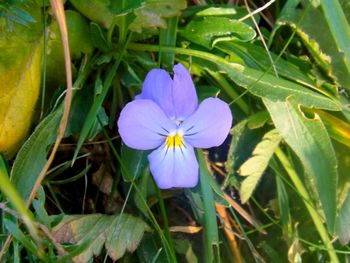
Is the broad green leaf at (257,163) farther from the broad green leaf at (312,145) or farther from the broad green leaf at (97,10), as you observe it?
the broad green leaf at (97,10)

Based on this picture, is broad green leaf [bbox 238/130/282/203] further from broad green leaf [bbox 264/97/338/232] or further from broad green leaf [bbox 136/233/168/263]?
broad green leaf [bbox 136/233/168/263]

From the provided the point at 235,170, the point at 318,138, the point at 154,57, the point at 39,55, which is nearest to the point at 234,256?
the point at 235,170

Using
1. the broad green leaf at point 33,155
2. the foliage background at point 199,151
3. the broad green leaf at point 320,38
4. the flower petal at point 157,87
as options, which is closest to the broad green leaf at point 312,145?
the foliage background at point 199,151

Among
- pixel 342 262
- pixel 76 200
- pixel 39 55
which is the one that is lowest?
pixel 342 262

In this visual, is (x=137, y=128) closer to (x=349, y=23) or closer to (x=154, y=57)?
(x=154, y=57)

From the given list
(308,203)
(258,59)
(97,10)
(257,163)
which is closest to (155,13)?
(97,10)
